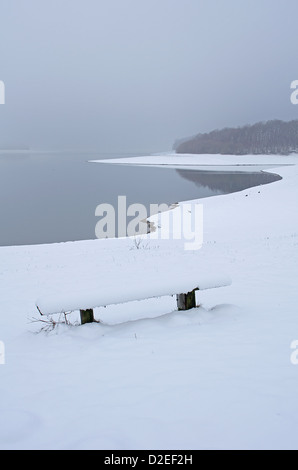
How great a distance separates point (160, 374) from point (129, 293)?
1517 millimetres

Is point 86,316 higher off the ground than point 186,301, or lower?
lower

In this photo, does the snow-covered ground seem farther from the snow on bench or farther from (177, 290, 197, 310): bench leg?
the snow on bench

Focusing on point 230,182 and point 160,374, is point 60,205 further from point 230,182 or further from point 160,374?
point 230,182

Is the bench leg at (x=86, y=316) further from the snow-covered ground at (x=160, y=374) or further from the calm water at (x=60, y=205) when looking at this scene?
the calm water at (x=60, y=205)

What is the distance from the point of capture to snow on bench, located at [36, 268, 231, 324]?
477 cm

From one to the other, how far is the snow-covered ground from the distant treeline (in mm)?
118990

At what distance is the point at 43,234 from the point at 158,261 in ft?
38.8

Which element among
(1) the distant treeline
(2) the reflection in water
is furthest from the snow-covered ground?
(1) the distant treeline

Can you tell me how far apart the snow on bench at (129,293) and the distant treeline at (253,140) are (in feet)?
390

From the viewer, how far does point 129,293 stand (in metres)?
5.01

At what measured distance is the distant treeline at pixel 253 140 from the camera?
122m

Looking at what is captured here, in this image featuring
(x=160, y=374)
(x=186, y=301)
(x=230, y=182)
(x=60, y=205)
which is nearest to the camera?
(x=160, y=374)

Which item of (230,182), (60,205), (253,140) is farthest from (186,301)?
(253,140)
